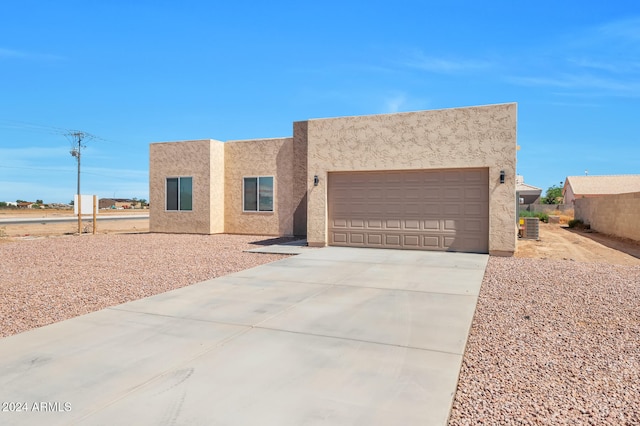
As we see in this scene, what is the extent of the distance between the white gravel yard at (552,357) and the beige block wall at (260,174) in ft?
37.4

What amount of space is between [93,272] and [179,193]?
34.5ft

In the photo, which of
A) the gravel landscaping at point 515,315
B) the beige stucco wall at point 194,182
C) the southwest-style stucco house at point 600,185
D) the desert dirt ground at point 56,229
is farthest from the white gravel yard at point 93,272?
the southwest-style stucco house at point 600,185

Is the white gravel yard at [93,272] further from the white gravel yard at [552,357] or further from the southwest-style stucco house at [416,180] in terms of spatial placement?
the white gravel yard at [552,357]

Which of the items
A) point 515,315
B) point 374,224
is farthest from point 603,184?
point 515,315

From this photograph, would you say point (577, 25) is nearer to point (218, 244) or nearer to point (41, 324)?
point (218, 244)

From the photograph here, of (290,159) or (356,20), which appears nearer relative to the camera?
(356,20)

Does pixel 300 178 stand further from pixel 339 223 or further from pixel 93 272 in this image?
pixel 93 272

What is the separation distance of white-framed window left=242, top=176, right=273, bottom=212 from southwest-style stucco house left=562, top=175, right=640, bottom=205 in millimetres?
45699

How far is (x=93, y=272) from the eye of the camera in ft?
28.9

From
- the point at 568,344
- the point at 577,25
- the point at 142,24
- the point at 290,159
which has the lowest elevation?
the point at 568,344

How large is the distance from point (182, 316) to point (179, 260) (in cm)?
556

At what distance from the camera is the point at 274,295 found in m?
6.54

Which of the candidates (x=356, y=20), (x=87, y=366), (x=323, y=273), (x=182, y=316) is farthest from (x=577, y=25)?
(x=87, y=366)

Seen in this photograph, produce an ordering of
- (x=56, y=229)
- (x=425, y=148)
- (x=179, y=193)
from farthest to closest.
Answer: (x=56, y=229)
(x=179, y=193)
(x=425, y=148)
